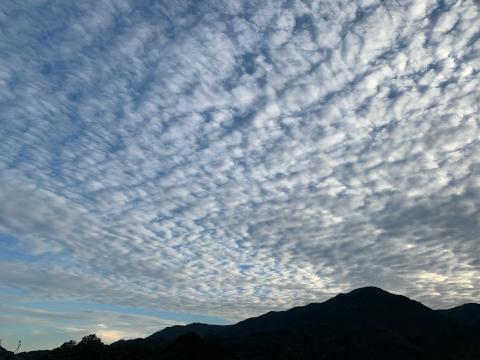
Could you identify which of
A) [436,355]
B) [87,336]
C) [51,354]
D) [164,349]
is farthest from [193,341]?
[436,355]

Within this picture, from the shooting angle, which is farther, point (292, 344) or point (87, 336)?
point (292, 344)

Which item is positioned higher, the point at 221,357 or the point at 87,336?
the point at 87,336

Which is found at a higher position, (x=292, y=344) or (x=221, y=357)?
(x=292, y=344)

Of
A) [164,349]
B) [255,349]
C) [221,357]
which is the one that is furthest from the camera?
[255,349]

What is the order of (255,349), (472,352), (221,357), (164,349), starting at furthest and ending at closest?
(255,349), (472,352), (164,349), (221,357)

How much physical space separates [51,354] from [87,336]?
35.4 ft

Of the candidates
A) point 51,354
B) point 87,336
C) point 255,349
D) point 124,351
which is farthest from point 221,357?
point 255,349

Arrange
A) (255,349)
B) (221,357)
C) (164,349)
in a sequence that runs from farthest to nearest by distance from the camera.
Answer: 1. (255,349)
2. (164,349)
3. (221,357)

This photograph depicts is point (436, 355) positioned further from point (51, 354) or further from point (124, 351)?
point (51, 354)

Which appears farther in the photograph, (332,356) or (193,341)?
(332,356)

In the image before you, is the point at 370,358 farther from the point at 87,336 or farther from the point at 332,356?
the point at 87,336

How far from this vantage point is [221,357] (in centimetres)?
11719

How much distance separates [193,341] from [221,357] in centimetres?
1194

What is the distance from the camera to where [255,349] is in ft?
614
